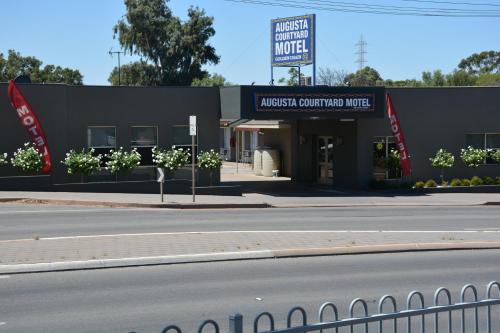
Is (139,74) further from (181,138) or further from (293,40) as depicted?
(181,138)

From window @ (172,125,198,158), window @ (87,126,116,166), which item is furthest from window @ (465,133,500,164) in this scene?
window @ (87,126,116,166)

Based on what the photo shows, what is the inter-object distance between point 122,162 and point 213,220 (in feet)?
29.5

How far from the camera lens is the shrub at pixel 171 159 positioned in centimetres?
3091

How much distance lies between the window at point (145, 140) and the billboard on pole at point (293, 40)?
31.9 feet

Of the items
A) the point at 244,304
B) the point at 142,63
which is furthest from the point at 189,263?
the point at 142,63

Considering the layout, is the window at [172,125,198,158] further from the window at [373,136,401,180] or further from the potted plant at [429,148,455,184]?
the potted plant at [429,148,455,184]

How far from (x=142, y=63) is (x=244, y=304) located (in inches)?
2748

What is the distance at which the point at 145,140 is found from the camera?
105 ft

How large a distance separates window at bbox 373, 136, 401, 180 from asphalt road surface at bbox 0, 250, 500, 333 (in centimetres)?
1912

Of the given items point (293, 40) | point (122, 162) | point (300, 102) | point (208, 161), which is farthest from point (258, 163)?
point (122, 162)

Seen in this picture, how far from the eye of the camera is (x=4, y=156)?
92.8 ft

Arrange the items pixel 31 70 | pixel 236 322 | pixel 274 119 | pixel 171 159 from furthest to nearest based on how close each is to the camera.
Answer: pixel 31 70 → pixel 274 119 → pixel 171 159 → pixel 236 322

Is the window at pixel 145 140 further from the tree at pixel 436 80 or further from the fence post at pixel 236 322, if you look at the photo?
the tree at pixel 436 80

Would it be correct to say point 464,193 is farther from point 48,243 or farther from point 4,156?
point 48,243
